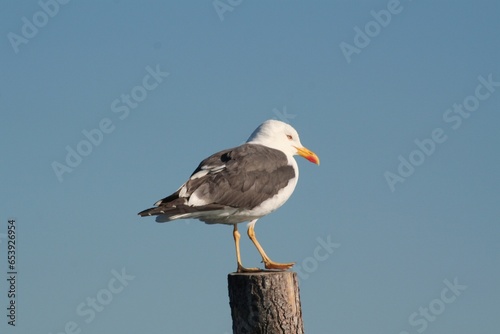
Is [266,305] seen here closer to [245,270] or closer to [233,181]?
[245,270]

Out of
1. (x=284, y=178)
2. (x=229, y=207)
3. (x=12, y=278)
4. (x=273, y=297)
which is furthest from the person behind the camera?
(x=12, y=278)

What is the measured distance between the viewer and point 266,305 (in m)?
7.95

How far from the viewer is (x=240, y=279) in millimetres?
8070

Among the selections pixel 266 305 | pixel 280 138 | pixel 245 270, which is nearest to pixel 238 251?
pixel 245 270

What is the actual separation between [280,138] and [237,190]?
1.83 metres

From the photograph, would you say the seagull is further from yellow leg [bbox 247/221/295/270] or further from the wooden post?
the wooden post

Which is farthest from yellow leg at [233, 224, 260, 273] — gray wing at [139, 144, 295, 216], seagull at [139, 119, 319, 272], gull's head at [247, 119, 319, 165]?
gull's head at [247, 119, 319, 165]

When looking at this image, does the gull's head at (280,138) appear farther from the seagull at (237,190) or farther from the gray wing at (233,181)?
the gray wing at (233,181)

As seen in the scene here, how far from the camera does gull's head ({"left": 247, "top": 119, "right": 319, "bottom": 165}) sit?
1147 centimetres

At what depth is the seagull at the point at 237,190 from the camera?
31.6ft

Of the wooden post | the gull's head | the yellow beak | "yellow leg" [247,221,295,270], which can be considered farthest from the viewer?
the yellow beak

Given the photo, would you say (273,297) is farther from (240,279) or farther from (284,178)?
(284,178)

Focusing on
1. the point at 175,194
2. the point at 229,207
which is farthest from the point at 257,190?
the point at 175,194

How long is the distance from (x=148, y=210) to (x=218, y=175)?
1.16 meters
